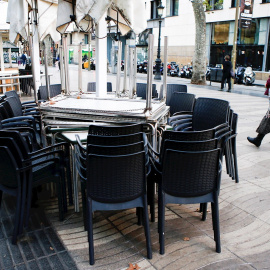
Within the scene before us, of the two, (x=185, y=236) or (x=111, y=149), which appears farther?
(x=185, y=236)

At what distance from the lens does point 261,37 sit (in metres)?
27.4

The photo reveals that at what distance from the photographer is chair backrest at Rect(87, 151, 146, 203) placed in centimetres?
268

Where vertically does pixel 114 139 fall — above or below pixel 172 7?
below

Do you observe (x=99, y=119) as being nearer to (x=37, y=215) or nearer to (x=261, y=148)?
(x=37, y=215)

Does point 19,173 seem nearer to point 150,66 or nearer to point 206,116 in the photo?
point 150,66

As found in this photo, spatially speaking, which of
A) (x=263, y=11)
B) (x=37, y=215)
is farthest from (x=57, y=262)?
(x=263, y=11)

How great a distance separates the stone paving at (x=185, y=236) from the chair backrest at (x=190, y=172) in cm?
57

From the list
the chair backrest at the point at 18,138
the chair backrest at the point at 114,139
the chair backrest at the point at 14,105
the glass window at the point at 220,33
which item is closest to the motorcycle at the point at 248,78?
the glass window at the point at 220,33

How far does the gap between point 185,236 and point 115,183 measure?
3.46 ft

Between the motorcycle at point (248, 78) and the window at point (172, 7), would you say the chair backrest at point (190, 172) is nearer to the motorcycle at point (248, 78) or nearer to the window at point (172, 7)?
the motorcycle at point (248, 78)

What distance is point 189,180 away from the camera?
9.51 feet

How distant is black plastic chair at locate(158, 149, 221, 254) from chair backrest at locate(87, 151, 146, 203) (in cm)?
25

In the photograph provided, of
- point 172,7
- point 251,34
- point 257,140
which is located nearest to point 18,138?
point 257,140

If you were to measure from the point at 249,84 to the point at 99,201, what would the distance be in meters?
19.9
